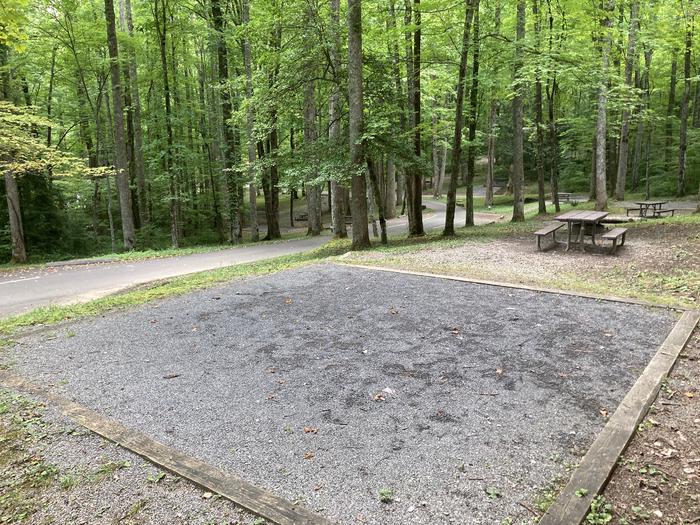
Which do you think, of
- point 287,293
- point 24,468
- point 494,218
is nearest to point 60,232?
point 287,293

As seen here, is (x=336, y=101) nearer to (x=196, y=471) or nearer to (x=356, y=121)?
(x=356, y=121)

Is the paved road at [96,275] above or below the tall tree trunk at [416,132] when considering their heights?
below

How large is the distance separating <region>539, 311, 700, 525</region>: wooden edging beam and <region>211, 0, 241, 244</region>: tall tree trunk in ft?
50.2

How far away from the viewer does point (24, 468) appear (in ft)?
9.23

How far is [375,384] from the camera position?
12.5 feet

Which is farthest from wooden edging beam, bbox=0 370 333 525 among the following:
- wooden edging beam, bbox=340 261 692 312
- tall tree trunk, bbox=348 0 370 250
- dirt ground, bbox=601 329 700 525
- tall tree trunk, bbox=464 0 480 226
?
tall tree trunk, bbox=464 0 480 226

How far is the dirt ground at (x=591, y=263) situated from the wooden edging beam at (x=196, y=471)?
5281 millimetres

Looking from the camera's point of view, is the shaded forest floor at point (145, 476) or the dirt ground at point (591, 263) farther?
the dirt ground at point (591, 263)

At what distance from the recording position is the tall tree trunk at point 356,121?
10.3m

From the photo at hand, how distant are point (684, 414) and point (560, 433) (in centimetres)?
98

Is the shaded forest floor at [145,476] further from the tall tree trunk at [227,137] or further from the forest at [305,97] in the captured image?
the tall tree trunk at [227,137]

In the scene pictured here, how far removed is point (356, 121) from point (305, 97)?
5.14m

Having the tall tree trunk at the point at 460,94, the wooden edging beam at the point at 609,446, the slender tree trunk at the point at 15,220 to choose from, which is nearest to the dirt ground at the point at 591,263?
the tall tree trunk at the point at 460,94

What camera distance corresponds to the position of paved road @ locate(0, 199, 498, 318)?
321 inches
